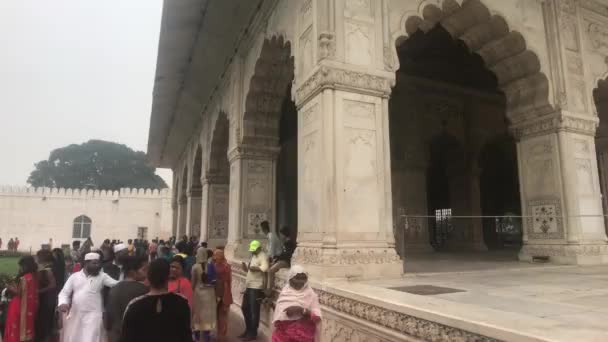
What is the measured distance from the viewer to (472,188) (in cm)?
1236

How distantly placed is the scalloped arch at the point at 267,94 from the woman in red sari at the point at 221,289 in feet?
13.8

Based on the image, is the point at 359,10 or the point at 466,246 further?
the point at 466,246

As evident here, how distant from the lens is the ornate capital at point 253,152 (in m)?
9.39

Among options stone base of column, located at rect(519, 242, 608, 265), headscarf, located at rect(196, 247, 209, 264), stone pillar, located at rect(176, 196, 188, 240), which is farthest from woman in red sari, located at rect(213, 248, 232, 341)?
stone pillar, located at rect(176, 196, 188, 240)

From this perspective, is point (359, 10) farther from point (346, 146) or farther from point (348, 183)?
point (348, 183)

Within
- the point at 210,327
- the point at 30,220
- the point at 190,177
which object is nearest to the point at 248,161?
the point at 210,327

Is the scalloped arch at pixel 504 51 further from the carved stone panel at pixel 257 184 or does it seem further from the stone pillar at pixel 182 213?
the stone pillar at pixel 182 213

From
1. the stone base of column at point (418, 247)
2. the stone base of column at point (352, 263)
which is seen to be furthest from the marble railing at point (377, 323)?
the stone base of column at point (418, 247)

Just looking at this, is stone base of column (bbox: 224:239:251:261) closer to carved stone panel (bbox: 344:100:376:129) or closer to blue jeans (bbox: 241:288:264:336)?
blue jeans (bbox: 241:288:264:336)

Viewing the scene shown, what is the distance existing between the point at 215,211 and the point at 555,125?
909 centimetres

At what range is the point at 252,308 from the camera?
5.68 m

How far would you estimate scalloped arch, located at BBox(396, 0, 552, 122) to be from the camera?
23.3ft

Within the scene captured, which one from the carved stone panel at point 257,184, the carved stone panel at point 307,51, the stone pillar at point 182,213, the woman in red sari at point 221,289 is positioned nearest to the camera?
the woman in red sari at point 221,289

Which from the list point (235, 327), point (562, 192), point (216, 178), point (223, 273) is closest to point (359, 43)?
point (223, 273)
